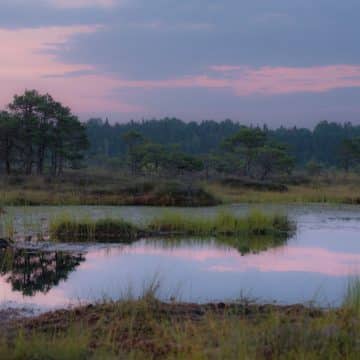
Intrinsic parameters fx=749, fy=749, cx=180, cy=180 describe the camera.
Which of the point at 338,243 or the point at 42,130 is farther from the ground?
the point at 42,130

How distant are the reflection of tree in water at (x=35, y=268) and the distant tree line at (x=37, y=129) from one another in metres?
20.9

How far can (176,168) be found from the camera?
4322cm

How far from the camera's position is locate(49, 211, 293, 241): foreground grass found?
15223mm

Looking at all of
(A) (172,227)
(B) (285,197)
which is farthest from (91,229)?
(B) (285,197)

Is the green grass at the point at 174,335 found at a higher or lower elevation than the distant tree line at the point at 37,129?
lower

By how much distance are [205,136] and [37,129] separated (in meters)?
61.8

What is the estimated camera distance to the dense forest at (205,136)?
8412 cm

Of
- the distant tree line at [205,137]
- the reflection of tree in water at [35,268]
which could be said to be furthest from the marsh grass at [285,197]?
the distant tree line at [205,137]

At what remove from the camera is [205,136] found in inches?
3713

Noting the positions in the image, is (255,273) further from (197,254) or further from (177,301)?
(177,301)

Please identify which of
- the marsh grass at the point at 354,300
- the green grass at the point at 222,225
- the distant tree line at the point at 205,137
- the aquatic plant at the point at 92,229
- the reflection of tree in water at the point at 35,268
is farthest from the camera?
the distant tree line at the point at 205,137

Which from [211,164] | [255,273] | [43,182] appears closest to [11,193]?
[43,182]

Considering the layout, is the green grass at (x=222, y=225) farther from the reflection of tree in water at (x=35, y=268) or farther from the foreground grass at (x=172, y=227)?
the reflection of tree in water at (x=35, y=268)

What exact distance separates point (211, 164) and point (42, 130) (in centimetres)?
1925
